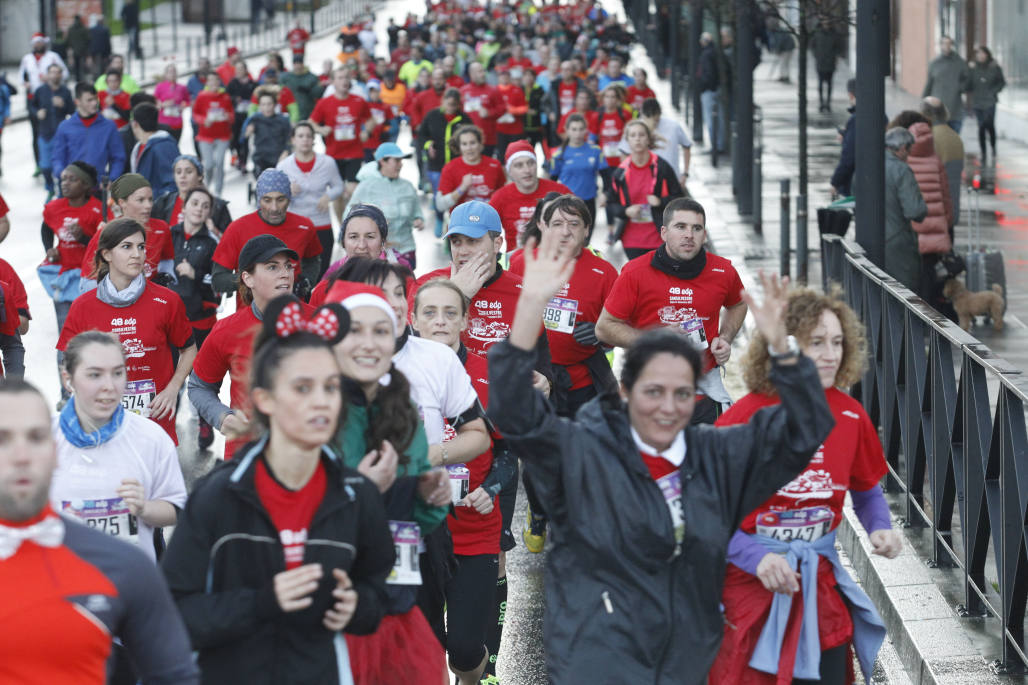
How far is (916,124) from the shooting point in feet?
44.6

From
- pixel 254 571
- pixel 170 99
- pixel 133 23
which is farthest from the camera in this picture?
pixel 133 23

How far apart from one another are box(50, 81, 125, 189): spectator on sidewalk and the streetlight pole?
8759 millimetres

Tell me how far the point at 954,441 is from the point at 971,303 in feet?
19.8

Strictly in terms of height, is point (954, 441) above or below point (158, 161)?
below

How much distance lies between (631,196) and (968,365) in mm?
5939

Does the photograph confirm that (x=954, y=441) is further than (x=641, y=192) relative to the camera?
No

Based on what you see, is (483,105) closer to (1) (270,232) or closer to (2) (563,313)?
(1) (270,232)

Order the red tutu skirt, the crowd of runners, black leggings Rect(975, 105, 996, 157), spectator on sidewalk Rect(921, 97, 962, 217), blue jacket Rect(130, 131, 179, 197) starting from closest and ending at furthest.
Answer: the crowd of runners
the red tutu skirt
blue jacket Rect(130, 131, 179, 197)
spectator on sidewalk Rect(921, 97, 962, 217)
black leggings Rect(975, 105, 996, 157)

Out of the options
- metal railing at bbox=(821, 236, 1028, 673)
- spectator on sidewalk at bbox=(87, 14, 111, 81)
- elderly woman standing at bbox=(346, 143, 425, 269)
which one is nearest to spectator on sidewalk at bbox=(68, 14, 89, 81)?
spectator on sidewalk at bbox=(87, 14, 111, 81)

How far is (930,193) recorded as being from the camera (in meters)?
13.8

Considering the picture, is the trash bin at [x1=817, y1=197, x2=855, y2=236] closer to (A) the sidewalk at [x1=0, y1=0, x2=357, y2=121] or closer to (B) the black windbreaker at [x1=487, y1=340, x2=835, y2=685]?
(B) the black windbreaker at [x1=487, y1=340, x2=835, y2=685]

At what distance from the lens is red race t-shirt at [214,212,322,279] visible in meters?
10.4

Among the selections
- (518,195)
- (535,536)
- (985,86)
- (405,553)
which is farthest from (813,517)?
(985,86)

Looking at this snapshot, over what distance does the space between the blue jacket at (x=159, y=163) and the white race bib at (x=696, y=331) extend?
7.30m
